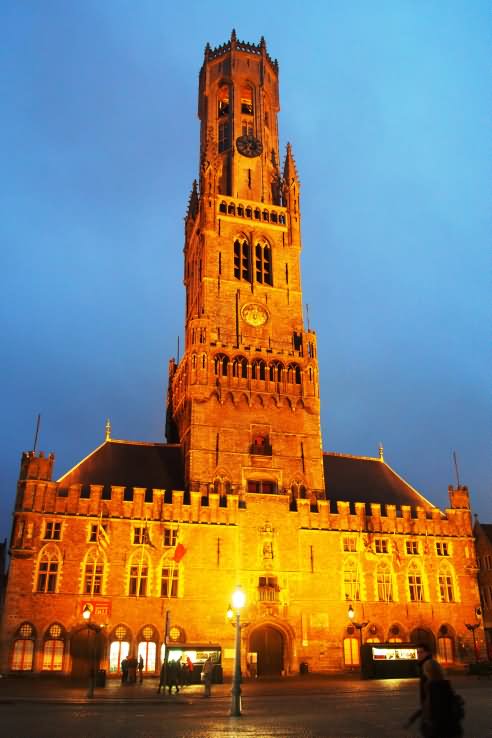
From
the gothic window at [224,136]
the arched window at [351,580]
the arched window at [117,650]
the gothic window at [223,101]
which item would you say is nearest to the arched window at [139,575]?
the arched window at [117,650]

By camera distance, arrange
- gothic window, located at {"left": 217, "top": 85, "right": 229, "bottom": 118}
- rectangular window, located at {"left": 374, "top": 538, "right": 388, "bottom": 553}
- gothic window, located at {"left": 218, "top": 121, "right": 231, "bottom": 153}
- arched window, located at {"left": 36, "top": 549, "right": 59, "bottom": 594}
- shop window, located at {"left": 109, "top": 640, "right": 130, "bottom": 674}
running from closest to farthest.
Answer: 1. shop window, located at {"left": 109, "top": 640, "right": 130, "bottom": 674}
2. arched window, located at {"left": 36, "top": 549, "right": 59, "bottom": 594}
3. rectangular window, located at {"left": 374, "top": 538, "right": 388, "bottom": 553}
4. gothic window, located at {"left": 218, "top": 121, "right": 231, "bottom": 153}
5. gothic window, located at {"left": 217, "top": 85, "right": 229, "bottom": 118}

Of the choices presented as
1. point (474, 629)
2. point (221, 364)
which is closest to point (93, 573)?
point (221, 364)

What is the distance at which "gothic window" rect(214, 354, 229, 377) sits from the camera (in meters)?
51.3

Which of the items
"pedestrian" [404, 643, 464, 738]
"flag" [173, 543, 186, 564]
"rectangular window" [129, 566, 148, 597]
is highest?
"flag" [173, 543, 186, 564]

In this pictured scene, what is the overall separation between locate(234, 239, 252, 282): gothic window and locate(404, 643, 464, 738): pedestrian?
48.5m

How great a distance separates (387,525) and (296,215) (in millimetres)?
28293

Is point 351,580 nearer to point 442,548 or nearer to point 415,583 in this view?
point 415,583

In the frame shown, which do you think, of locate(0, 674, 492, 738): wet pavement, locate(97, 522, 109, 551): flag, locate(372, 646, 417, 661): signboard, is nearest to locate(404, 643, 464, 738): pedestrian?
locate(0, 674, 492, 738): wet pavement

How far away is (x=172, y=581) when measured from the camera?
143 ft

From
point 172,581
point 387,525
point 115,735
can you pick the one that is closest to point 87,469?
point 172,581

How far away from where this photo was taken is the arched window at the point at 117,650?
41.4m

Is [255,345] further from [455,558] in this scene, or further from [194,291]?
[455,558]

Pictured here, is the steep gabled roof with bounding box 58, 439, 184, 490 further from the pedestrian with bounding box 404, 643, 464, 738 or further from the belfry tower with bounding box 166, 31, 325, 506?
the pedestrian with bounding box 404, 643, 464, 738

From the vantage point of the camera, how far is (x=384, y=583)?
157ft
